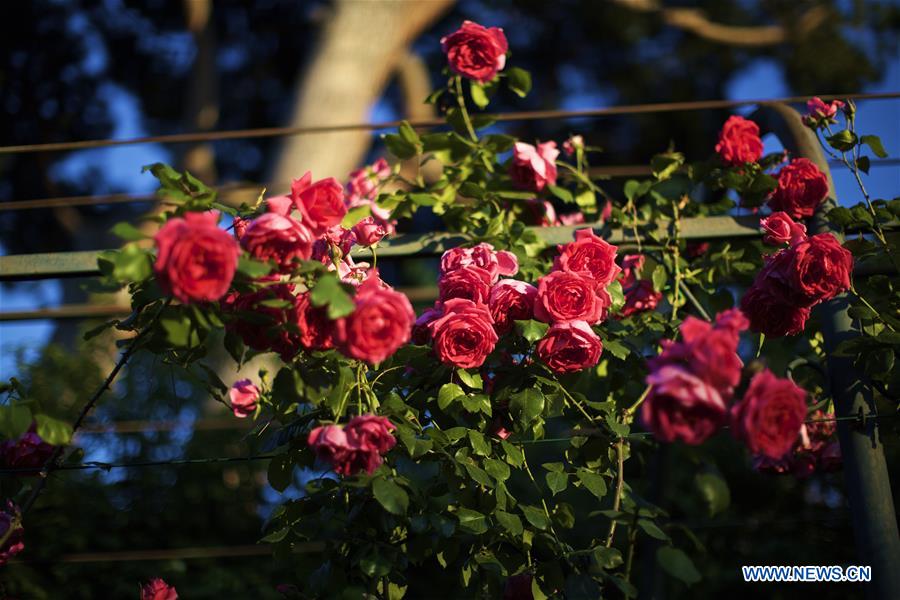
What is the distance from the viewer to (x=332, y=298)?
113cm

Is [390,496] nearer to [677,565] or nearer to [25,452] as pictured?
[677,565]

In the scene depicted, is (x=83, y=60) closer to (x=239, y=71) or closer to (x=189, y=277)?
(x=239, y=71)

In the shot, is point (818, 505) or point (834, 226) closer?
point (834, 226)

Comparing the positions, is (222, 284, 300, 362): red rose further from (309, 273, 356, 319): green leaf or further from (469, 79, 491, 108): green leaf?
(469, 79, 491, 108): green leaf

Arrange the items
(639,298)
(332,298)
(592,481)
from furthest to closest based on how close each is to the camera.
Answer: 1. (639,298)
2. (592,481)
3. (332,298)

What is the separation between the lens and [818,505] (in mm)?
3635

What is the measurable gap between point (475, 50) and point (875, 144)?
32.9 inches

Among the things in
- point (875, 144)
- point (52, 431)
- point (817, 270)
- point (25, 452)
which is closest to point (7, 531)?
point (25, 452)

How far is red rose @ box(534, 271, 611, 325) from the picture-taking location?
1.43 metres

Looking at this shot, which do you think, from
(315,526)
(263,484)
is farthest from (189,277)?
(263,484)

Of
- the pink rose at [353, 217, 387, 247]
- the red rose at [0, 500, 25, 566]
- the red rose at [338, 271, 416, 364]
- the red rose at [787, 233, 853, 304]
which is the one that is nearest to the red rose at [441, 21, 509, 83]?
the pink rose at [353, 217, 387, 247]

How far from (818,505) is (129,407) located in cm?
307

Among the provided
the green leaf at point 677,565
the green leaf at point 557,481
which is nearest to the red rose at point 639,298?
the green leaf at point 557,481

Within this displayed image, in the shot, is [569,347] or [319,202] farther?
[569,347]
